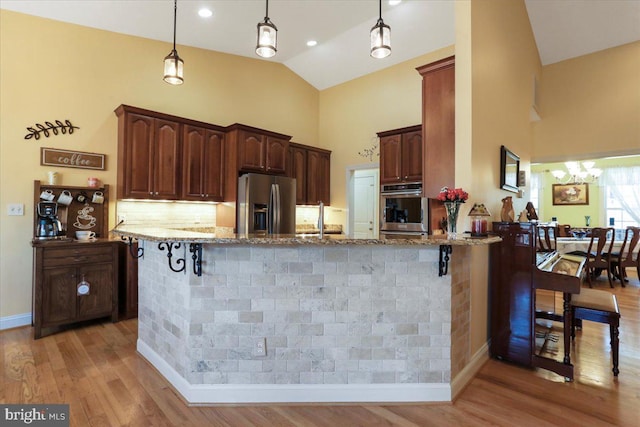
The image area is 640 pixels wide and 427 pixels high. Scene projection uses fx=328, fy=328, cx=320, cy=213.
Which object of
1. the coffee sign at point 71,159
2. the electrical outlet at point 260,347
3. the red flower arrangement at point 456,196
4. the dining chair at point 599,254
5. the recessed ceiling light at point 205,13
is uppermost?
the recessed ceiling light at point 205,13

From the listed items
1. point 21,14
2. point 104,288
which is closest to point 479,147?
point 104,288

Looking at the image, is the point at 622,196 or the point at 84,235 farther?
the point at 622,196

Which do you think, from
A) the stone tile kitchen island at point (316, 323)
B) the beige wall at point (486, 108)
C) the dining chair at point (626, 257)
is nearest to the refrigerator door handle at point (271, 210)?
the stone tile kitchen island at point (316, 323)

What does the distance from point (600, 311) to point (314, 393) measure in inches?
90.3

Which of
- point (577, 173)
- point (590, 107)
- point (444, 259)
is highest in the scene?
point (590, 107)

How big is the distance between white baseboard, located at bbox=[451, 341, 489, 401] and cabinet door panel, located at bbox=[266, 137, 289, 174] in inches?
143

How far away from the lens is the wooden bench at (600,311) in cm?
251

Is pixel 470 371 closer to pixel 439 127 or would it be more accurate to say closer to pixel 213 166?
pixel 439 127

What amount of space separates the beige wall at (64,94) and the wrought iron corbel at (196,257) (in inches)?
103

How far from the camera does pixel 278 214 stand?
494cm

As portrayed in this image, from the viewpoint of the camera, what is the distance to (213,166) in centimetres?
465

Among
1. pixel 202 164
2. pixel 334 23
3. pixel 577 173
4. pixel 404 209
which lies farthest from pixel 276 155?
pixel 577 173

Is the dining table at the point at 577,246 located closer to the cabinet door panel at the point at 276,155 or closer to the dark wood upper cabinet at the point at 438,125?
the dark wood upper cabinet at the point at 438,125

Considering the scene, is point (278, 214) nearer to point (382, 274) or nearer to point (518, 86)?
point (382, 274)
